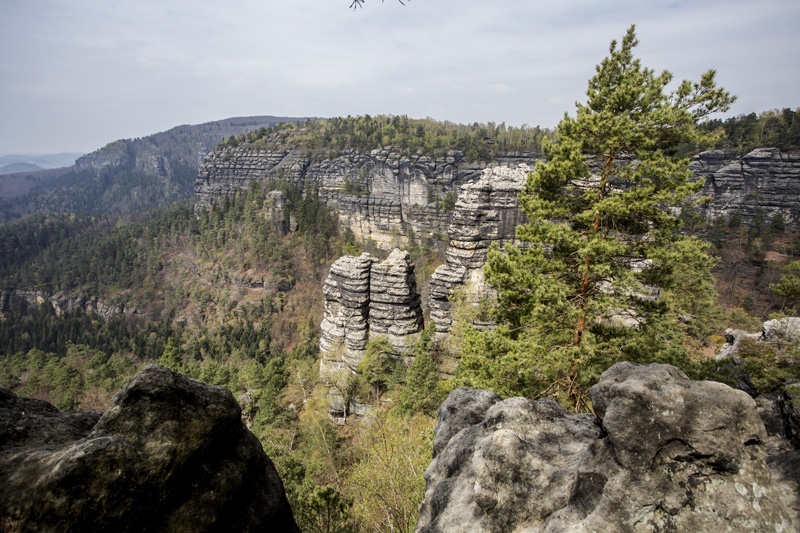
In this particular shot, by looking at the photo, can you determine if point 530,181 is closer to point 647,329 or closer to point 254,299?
point 647,329

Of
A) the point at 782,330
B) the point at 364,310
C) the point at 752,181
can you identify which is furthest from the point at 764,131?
the point at 364,310

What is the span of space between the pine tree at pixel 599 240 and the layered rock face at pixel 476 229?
18.1 m

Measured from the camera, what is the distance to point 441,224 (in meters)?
82.8

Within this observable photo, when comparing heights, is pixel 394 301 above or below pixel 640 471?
below

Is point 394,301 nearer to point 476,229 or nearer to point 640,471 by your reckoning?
point 476,229

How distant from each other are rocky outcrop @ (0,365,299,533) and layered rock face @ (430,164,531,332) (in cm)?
2479

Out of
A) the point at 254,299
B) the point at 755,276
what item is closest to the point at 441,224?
the point at 254,299

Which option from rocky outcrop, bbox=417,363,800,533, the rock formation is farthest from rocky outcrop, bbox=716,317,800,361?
the rock formation

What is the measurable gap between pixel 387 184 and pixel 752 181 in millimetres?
63593

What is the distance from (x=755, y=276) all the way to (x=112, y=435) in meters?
59.3

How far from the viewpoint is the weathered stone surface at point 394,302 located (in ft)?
103

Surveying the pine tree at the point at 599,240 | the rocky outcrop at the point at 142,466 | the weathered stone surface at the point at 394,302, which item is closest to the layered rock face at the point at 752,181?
the weathered stone surface at the point at 394,302

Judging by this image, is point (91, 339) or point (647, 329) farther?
point (91, 339)

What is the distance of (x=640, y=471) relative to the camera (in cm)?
388
